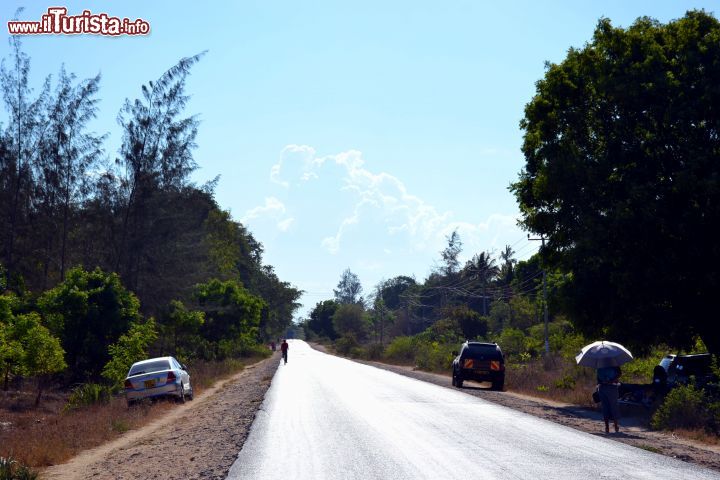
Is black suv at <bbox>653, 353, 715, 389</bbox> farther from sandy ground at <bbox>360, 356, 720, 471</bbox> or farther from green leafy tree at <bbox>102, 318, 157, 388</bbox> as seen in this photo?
green leafy tree at <bbox>102, 318, 157, 388</bbox>

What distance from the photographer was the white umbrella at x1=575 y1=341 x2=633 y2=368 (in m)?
18.0

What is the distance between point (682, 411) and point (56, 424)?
15476 millimetres

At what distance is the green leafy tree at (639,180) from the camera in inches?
890

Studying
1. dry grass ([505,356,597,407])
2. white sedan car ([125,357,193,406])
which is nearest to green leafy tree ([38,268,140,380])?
white sedan car ([125,357,193,406])

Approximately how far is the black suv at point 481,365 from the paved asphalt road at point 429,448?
11.2 m

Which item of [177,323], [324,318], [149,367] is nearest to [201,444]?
[149,367]

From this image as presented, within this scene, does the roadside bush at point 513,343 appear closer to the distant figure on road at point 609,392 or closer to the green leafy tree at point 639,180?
the green leafy tree at point 639,180

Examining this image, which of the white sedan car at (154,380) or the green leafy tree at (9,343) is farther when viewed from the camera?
the white sedan car at (154,380)

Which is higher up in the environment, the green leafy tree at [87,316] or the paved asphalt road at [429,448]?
the green leafy tree at [87,316]

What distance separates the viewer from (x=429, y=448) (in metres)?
13.9

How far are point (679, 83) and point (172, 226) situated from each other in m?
32.6

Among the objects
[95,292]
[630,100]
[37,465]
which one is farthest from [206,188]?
[37,465]

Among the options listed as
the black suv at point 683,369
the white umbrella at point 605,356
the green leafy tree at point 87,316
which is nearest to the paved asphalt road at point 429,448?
the white umbrella at point 605,356

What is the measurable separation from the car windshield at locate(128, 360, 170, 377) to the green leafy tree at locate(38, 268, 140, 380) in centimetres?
567
